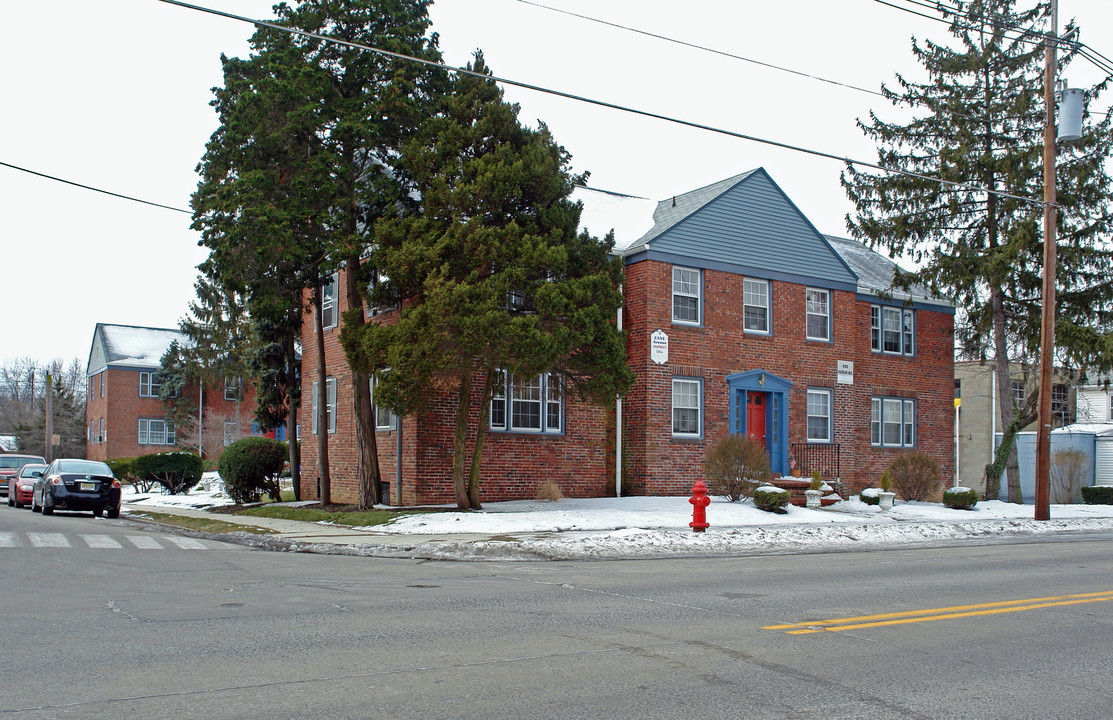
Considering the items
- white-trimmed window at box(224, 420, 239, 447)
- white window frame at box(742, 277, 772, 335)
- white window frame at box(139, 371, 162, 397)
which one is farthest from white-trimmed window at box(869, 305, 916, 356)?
white window frame at box(139, 371, 162, 397)

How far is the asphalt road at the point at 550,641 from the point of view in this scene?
582 centimetres

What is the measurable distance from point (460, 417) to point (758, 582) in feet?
33.7

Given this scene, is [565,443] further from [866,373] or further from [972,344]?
[972,344]

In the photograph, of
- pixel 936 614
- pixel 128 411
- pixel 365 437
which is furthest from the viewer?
pixel 128 411

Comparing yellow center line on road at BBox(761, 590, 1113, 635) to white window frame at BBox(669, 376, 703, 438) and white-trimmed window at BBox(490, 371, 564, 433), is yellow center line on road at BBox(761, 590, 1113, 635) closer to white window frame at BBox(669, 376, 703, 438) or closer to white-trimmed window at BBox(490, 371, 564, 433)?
white-trimmed window at BBox(490, 371, 564, 433)

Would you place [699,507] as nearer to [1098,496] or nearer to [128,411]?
[1098,496]

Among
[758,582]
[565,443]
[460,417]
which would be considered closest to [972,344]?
[565,443]

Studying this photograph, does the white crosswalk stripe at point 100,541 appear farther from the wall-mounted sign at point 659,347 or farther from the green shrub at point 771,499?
the wall-mounted sign at point 659,347

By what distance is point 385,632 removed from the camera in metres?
7.95

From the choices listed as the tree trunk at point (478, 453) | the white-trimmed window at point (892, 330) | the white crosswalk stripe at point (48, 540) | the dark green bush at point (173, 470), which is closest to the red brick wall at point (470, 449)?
the tree trunk at point (478, 453)

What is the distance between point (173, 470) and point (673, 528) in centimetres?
2259

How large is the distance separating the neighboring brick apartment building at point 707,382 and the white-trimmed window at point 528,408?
0.04 meters

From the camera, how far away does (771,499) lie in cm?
2083

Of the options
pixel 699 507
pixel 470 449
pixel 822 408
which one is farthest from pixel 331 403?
pixel 822 408
